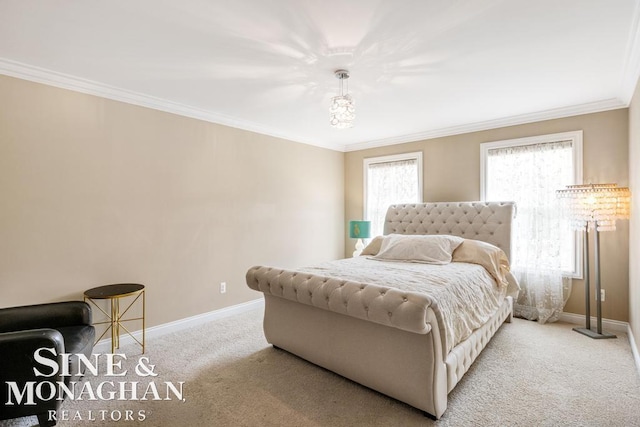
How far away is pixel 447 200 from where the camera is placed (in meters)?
4.61

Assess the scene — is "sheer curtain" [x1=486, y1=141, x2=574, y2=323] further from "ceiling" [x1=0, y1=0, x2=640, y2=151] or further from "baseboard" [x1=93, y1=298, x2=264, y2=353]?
"baseboard" [x1=93, y1=298, x2=264, y2=353]

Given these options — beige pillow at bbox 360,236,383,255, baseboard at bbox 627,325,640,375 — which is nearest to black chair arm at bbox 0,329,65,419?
beige pillow at bbox 360,236,383,255

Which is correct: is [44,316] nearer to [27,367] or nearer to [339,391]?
[27,367]

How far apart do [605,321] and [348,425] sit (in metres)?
3.45

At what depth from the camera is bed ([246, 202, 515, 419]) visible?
1.94 metres

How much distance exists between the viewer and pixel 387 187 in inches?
209

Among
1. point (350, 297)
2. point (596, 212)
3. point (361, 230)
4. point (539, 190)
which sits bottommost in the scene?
point (350, 297)

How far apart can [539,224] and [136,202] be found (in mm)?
4761

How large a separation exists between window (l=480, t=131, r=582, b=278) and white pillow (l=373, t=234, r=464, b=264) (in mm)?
968

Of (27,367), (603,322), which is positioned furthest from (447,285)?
(27,367)

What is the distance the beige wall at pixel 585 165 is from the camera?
3.39 m

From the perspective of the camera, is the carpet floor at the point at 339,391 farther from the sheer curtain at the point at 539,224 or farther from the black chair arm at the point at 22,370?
the sheer curtain at the point at 539,224

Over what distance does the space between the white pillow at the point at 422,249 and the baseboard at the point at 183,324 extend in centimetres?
191

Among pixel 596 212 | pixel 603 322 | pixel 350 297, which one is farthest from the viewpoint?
pixel 603 322
